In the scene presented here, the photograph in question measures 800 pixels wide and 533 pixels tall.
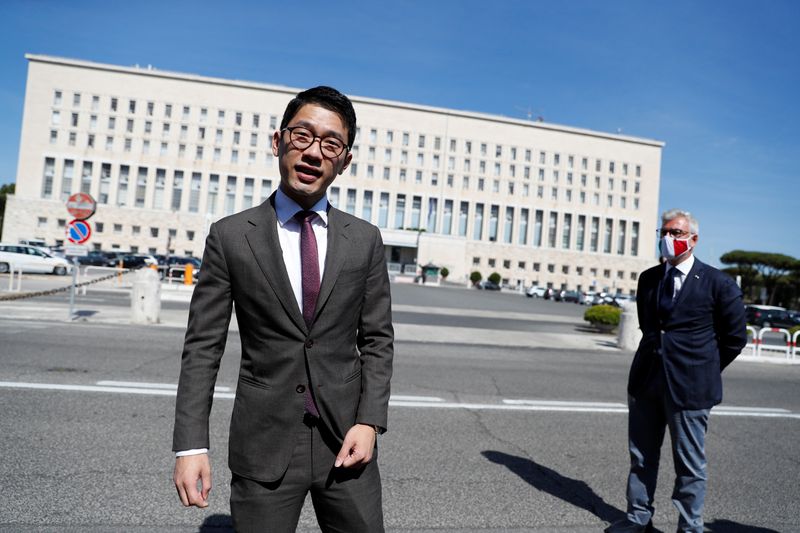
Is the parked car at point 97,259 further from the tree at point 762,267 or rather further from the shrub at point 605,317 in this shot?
the tree at point 762,267

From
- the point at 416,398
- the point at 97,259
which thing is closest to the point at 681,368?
the point at 416,398

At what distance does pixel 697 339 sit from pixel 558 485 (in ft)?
5.41

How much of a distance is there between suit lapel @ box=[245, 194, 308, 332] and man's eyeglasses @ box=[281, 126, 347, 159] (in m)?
0.28

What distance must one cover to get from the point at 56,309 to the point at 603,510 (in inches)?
579

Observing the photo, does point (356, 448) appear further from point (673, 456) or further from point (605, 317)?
point (605, 317)

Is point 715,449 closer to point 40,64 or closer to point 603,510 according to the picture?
point 603,510

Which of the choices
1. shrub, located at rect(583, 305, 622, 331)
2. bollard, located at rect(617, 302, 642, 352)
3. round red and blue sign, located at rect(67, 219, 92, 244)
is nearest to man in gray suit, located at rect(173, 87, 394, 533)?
round red and blue sign, located at rect(67, 219, 92, 244)

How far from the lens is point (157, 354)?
30.4 ft

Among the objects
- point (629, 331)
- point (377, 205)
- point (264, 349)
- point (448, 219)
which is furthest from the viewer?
point (448, 219)

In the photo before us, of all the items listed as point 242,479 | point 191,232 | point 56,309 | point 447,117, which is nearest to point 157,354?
point 56,309

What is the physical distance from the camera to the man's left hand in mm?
1882

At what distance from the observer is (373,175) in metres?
87.1

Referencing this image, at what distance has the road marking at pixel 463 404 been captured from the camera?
6.49 m

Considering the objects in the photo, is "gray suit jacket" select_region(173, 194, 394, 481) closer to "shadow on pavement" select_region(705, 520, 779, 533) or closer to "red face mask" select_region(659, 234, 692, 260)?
"red face mask" select_region(659, 234, 692, 260)
